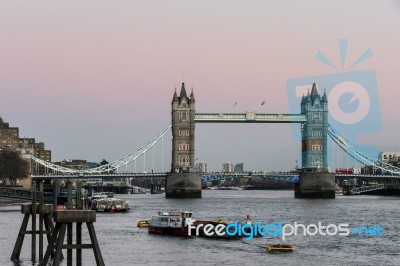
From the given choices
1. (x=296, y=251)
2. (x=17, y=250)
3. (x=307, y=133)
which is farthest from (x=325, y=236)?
(x=307, y=133)

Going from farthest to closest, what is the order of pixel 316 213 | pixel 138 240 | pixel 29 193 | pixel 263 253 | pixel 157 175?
pixel 157 175
pixel 316 213
pixel 29 193
pixel 138 240
pixel 263 253

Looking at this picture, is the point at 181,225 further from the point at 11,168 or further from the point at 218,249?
the point at 11,168

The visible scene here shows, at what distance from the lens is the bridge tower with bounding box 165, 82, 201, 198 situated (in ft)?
498

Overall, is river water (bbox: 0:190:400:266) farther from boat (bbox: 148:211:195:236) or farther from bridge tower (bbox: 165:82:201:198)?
bridge tower (bbox: 165:82:201:198)

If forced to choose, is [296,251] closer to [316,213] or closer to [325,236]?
[325,236]

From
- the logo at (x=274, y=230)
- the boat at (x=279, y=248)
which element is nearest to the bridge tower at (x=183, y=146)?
the logo at (x=274, y=230)

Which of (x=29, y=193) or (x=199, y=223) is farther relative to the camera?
(x=29, y=193)

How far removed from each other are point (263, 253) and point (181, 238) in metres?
10.9

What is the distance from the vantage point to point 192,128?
529 ft

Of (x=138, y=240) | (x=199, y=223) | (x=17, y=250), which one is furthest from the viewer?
(x=199, y=223)

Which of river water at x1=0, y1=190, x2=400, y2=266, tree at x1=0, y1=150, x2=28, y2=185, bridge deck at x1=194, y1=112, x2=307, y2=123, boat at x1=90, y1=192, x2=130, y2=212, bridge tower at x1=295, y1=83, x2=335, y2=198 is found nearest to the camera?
river water at x1=0, y1=190, x2=400, y2=266

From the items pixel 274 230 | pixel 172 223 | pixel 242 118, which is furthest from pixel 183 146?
pixel 172 223

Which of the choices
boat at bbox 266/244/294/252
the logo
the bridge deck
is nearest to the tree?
the bridge deck

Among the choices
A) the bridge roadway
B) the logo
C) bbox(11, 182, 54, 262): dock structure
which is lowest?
the logo
